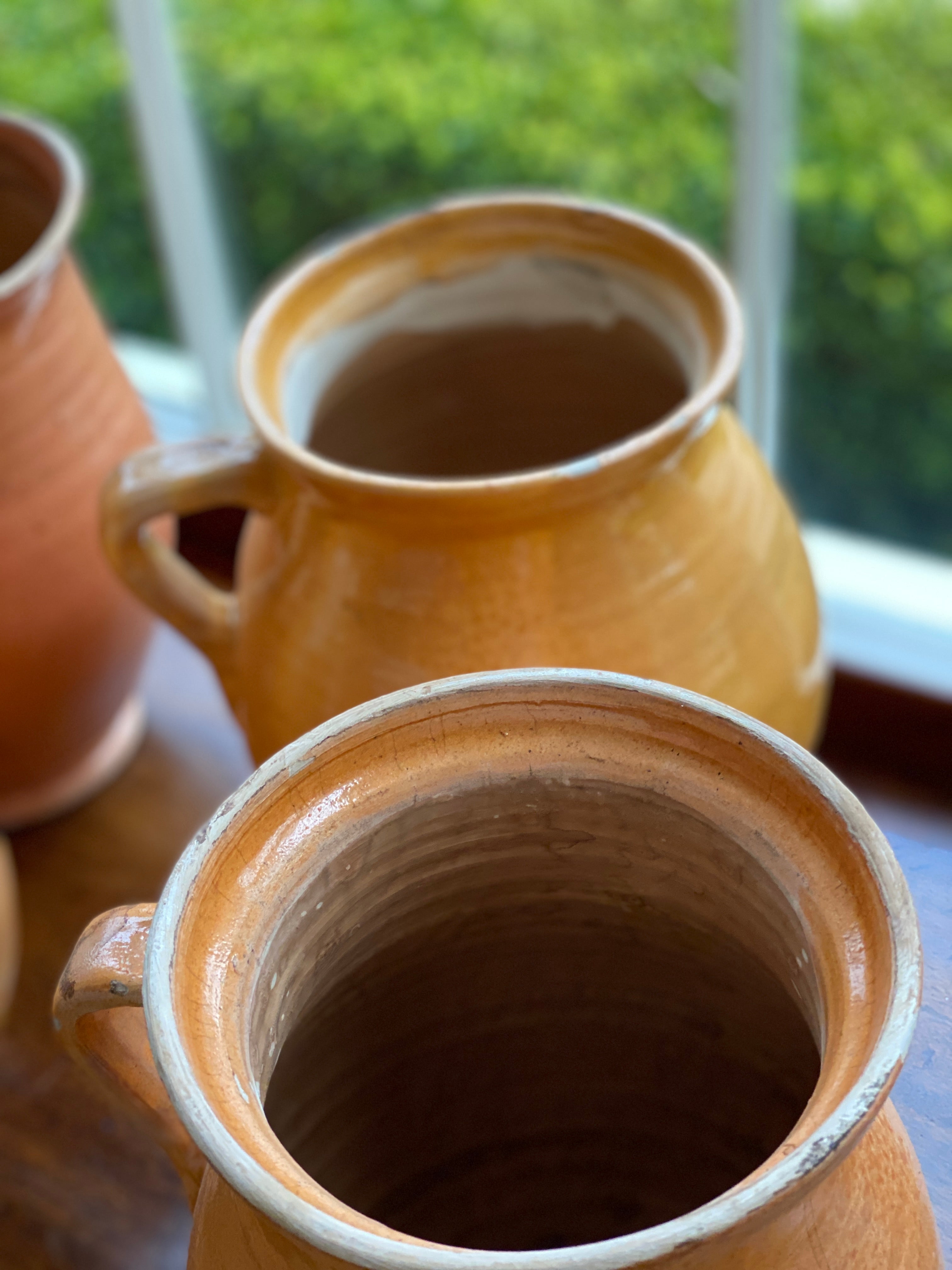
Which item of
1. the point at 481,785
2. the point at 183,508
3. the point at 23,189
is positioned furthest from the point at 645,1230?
the point at 23,189

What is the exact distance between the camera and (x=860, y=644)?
891mm

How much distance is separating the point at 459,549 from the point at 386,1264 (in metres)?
0.25

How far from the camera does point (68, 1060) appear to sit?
0.69 m

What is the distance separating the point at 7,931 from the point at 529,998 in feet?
0.97

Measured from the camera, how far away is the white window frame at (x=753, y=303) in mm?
831

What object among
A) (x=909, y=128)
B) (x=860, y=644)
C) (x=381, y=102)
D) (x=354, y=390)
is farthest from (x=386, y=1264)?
(x=381, y=102)

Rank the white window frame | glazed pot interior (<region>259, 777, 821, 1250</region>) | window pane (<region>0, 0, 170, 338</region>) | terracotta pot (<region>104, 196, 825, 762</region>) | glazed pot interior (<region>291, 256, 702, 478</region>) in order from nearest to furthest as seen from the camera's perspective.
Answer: glazed pot interior (<region>259, 777, 821, 1250</region>) → terracotta pot (<region>104, 196, 825, 762</region>) → glazed pot interior (<region>291, 256, 702, 478</region>) → the white window frame → window pane (<region>0, 0, 170, 338</region>)

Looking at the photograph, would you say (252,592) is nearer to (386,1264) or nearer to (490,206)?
(490,206)

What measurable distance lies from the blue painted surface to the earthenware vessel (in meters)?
0.39

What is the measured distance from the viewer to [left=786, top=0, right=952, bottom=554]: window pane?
88cm

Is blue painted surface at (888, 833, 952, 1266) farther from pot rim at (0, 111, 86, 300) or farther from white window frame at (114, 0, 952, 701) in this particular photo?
pot rim at (0, 111, 86, 300)

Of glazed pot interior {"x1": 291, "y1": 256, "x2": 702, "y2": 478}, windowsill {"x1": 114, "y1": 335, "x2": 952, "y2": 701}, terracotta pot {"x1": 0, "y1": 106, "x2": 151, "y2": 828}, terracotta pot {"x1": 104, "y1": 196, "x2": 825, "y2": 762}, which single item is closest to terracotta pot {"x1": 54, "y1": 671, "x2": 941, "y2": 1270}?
terracotta pot {"x1": 104, "y1": 196, "x2": 825, "y2": 762}

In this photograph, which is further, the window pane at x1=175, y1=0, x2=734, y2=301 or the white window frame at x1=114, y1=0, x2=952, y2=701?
the window pane at x1=175, y1=0, x2=734, y2=301

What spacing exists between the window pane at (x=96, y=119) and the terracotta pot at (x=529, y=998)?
37.6 inches
